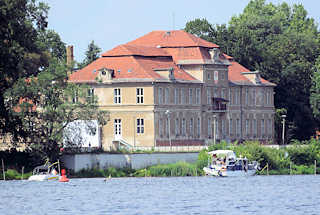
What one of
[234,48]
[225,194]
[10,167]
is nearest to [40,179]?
[10,167]

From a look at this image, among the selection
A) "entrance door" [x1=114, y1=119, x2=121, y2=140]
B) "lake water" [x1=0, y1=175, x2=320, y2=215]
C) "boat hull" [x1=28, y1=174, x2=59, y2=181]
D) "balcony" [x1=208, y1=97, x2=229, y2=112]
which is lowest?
"lake water" [x1=0, y1=175, x2=320, y2=215]

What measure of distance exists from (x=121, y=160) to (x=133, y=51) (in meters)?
24.0

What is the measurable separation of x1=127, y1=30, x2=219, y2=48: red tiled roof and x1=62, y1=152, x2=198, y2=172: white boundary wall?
82.2 ft

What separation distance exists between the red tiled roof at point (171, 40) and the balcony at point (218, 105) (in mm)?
6370

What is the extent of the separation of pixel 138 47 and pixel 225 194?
5328cm

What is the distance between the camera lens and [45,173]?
110 metres

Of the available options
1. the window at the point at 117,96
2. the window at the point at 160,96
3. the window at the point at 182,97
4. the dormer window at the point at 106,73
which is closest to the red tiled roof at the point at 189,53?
the window at the point at 182,97

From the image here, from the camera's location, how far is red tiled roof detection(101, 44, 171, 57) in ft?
454

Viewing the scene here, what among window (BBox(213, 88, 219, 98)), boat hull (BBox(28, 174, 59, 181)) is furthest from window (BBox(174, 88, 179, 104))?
boat hull (BBox(28, 174, 59, 181))

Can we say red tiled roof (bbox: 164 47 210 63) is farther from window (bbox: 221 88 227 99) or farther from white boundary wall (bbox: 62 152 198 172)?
white boundary wall (bbox: 62 152 198 172)

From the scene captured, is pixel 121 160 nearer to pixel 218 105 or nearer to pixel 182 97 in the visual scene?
pixel 182 97

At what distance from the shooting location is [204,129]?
14475cm

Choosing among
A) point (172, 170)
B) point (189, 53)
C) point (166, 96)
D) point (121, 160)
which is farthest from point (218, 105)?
point (121, 160)

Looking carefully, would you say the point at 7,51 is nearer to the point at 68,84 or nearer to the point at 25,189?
the point at 68,84
